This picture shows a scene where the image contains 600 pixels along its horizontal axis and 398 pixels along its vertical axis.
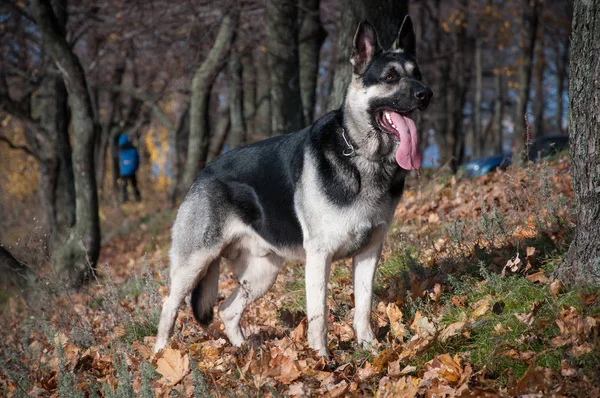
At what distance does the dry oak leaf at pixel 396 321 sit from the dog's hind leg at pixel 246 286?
111 centimetres

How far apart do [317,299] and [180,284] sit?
55.0 inches

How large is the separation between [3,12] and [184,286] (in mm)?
11913

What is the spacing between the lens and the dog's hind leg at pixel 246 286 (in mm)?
5047

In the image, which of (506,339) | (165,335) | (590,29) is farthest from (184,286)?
(590,29)

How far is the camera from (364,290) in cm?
437

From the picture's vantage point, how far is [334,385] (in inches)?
140

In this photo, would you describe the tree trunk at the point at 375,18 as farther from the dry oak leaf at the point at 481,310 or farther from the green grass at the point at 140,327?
the dry oak leaf at the point at 481,310

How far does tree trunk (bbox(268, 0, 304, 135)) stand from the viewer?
10031mm

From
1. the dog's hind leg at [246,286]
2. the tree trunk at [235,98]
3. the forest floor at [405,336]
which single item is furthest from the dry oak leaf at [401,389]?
the tree trunk at [235,98]

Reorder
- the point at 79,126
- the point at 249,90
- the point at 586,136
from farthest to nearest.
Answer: the point at 249,90, the point at 79,126, the point at 586,136

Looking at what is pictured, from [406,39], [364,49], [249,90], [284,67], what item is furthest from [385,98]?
[249,90]

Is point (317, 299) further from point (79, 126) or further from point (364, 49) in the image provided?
point (79, 126)

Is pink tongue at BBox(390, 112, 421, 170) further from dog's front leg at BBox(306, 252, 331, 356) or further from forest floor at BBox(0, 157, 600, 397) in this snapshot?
forest floor at BBox(0, 157, 600, 397)

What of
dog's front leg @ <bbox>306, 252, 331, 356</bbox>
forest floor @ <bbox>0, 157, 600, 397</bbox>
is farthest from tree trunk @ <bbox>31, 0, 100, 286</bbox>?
dog's front leg @ <bbox>306, 252, 331, 356</bbox>
